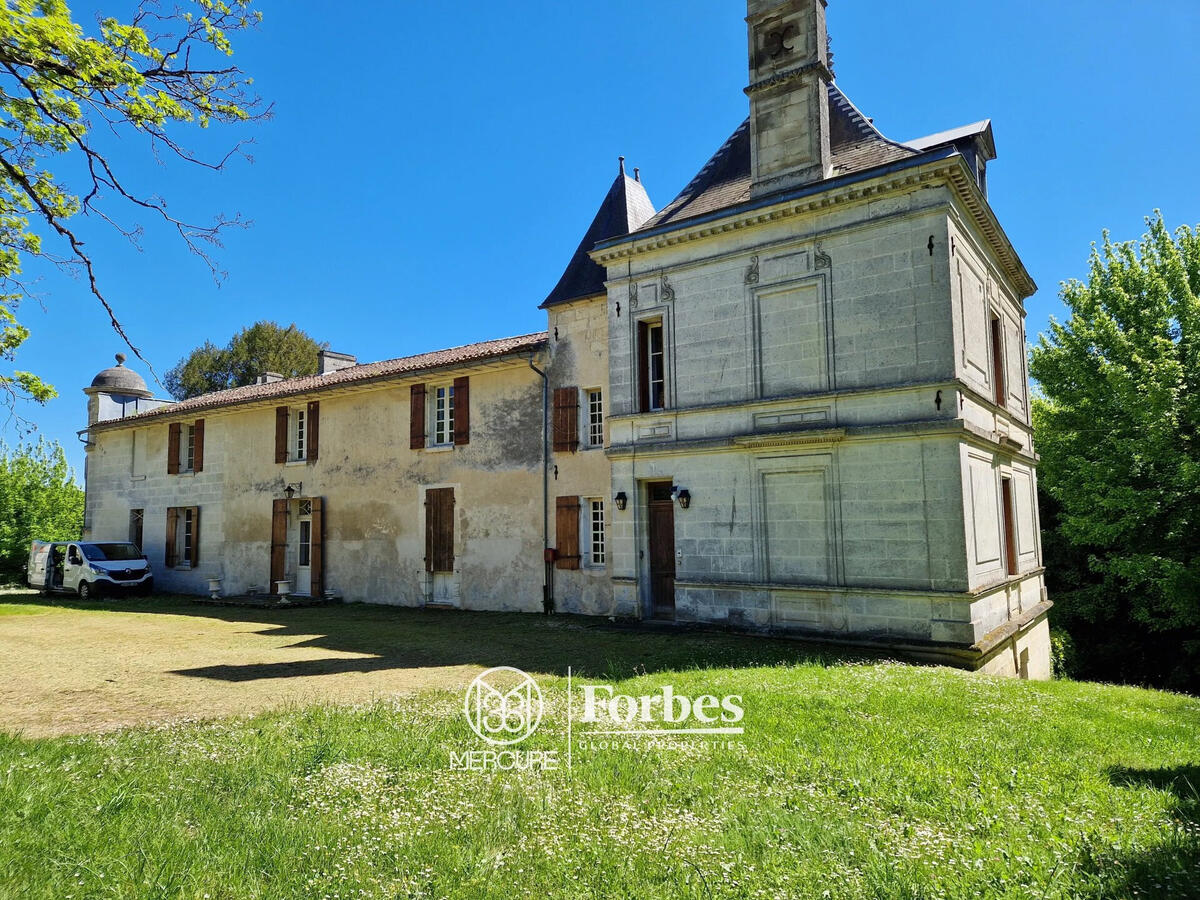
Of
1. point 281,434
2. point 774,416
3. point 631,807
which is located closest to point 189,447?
point 281,434

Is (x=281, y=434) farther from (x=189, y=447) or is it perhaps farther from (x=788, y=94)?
(x=788, y=94)

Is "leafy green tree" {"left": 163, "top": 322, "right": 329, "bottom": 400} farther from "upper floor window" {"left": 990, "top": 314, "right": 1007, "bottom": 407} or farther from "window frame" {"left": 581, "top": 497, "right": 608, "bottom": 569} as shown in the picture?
"upper floor window" {"left": 990, "top": 314, "right": 1007, "bottom": 407}

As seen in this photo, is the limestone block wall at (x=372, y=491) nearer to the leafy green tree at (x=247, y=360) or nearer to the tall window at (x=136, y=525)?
the tall window at (x=136, y=525)

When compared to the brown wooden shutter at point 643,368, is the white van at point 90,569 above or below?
below

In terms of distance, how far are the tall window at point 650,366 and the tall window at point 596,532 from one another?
94.6 inches

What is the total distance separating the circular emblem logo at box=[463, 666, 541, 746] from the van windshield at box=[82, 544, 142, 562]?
16.7 meters

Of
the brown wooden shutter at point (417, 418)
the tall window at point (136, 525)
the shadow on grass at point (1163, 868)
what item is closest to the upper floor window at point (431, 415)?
the brown wooden shutter at point (417, 418)

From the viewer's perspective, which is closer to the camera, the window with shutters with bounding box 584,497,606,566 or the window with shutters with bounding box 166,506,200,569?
the window with shutters with bounding box 584,497,606,566

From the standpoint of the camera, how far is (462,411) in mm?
15680

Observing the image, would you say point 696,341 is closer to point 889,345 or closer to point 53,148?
point 889,345

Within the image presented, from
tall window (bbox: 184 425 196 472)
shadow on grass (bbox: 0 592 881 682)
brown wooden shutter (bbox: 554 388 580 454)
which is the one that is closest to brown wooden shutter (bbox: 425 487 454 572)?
shadow on grass (bbox: 0 592 881 682)

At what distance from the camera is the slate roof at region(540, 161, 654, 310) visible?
14320 mm

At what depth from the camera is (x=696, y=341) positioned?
11.9 metres

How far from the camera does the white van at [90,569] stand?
1908 cm
